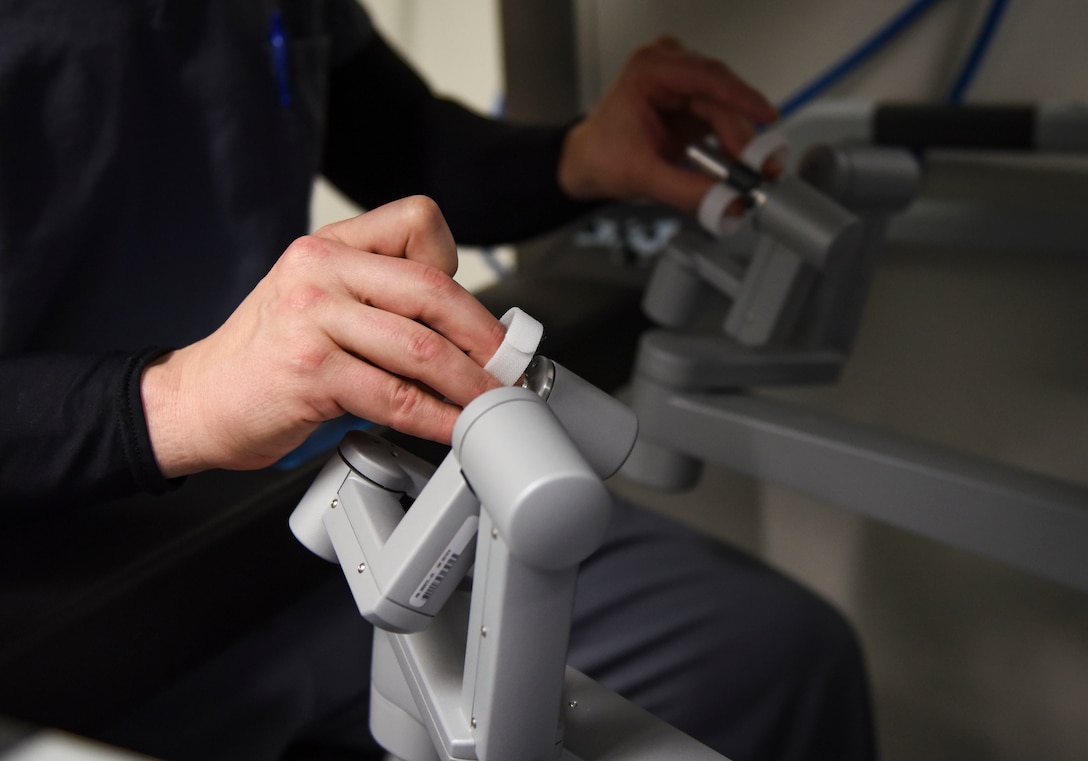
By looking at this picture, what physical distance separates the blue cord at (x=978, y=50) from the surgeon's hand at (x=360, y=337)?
26.6 inches

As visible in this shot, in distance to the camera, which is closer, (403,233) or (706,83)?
(403,233)

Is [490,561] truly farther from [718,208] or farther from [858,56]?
[858,56]

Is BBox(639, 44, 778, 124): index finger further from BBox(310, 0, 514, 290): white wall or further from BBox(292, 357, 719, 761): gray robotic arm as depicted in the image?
BBox(310, 0, 514, 290): white wall

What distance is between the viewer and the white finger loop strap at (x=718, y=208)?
606 millimetres

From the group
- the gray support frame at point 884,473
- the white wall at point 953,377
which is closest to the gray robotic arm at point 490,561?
the gray support frame at point 884,473

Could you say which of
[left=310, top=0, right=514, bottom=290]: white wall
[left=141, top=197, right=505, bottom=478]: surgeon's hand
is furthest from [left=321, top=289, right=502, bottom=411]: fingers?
[left=310, top=0, right=514, bottom=290]: white wall

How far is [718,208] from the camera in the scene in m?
0.61

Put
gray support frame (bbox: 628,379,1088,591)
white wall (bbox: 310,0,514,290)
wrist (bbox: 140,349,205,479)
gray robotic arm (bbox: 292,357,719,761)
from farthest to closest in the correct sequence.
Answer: white wall (bbox: 310,0,514,290)
gray support frame (bbox: 628,379,1088,591)
wrist (bbox: 140,349,205,479)
gray robotic arm (bbox: 292,357,719,761)

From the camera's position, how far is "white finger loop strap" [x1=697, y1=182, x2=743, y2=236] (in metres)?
0.61

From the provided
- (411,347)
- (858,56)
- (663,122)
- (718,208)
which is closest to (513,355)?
(411,347)

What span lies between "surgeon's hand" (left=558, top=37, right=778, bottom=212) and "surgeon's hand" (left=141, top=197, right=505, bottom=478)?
0.35 m

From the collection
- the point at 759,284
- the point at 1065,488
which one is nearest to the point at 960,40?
the point at 759,284

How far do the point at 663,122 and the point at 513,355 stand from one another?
1.42 ft

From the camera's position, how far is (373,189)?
812mm
